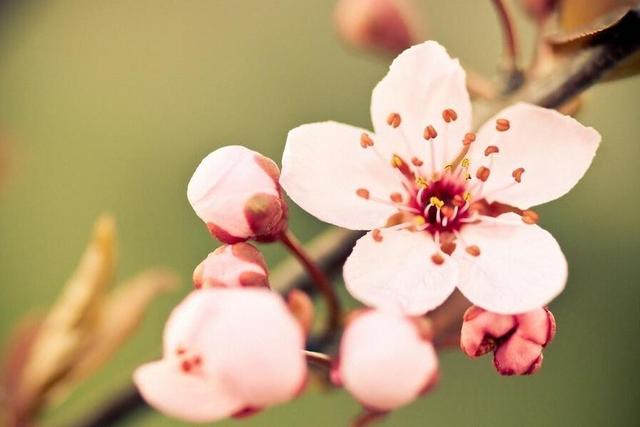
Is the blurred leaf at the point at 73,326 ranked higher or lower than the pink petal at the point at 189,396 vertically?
lower

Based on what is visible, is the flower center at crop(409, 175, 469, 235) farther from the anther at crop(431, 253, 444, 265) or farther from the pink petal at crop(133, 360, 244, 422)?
the pink petal at crop(133, 360, 244, 422)

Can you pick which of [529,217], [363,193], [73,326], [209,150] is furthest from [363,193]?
[209,150]

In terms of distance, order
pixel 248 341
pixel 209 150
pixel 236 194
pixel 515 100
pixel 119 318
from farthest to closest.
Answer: pixel 209 150 < pixel 119 318 < pixel 515 100 < pixel 236 194 < pixel 248 341

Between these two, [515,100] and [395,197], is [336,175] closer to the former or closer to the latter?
[395,197]

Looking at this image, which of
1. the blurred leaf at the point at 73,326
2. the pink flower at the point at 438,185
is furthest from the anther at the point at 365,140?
the blurred leaf at the point at 73,326

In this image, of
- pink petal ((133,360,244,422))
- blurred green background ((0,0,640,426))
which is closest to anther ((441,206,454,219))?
pink petal ((133,360,244,422))

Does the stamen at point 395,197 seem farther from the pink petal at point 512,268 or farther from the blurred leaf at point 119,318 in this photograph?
the blurred leaf at point 119,318
